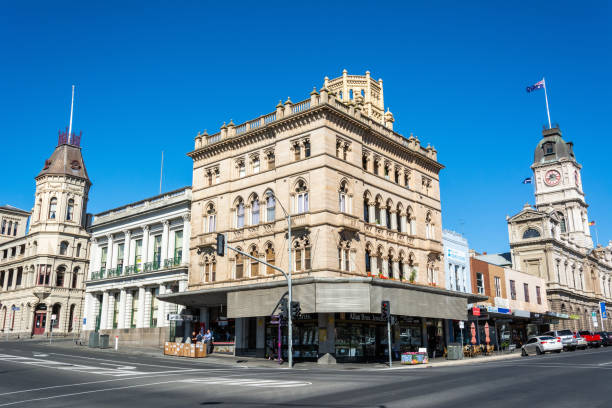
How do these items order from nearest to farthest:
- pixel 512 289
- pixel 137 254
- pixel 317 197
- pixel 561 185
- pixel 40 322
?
1. pixel 317 197
2. pixel 137 254
3. pixel 512 289
4. pixel 40 322
5. pixel 561 185

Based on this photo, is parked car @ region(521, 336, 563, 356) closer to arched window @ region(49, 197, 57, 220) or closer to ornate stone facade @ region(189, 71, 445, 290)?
ornate stone facade @ region(189, 71, 445, 290)

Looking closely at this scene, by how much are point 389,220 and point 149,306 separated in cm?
2355

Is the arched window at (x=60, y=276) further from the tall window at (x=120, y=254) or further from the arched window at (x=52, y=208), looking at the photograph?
the tall window at (x=120, y=254)

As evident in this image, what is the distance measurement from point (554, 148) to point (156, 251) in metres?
88.5

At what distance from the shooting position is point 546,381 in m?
17.5

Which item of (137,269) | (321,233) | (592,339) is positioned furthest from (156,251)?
(592,339)

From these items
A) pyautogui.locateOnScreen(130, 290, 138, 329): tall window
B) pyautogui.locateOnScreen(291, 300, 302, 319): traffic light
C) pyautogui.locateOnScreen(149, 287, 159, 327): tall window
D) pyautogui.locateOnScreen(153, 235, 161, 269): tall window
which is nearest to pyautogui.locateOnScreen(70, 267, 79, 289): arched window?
pyautogui.locateOnScreen(130, 290, 138, 329): tall window

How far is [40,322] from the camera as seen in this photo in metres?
68.4

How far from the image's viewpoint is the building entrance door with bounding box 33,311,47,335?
6788 cm

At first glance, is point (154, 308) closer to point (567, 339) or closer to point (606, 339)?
point (567, 339)

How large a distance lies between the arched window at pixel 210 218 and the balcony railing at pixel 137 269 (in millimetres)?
4690

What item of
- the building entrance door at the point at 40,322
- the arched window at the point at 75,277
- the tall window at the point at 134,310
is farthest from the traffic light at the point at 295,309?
the arched window at the point at 75,277

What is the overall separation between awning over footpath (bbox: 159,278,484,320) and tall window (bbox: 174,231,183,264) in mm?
4251

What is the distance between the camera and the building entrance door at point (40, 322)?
223 ft
